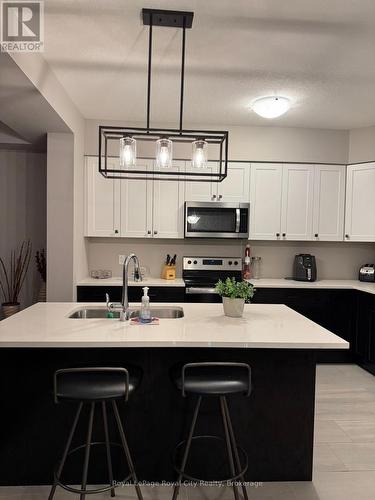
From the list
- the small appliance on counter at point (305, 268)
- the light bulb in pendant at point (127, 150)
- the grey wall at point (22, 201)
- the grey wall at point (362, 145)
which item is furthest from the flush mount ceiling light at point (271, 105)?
the grey wall at point (22, 201)

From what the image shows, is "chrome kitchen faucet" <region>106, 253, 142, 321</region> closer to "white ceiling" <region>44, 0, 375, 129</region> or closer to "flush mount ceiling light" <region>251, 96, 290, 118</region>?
"white ceiling" <region>44, 0, 375, 129</region>

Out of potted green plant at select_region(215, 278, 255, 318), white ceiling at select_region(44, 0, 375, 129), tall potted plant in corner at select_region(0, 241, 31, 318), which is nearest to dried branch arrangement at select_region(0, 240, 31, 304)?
tall potted plant in corner at select_region(0, 241, 31, 318)

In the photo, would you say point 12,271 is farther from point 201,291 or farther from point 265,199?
point 265,199

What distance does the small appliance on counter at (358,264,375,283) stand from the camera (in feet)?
14.5

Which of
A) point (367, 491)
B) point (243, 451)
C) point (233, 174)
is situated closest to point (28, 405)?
point (243, 451)

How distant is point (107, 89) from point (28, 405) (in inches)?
99.9

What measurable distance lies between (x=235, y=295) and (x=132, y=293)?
5.97 feet

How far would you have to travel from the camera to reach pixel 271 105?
10.7 ft

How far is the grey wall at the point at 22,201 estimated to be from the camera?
439 cm

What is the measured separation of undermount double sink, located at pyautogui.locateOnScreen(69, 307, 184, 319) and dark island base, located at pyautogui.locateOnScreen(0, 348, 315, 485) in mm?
500

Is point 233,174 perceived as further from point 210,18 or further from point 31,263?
point 31,263

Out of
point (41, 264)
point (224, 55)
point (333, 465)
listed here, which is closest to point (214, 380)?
point (333, 465)

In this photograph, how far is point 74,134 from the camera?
362 centimetres

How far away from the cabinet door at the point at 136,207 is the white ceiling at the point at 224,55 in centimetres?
80
